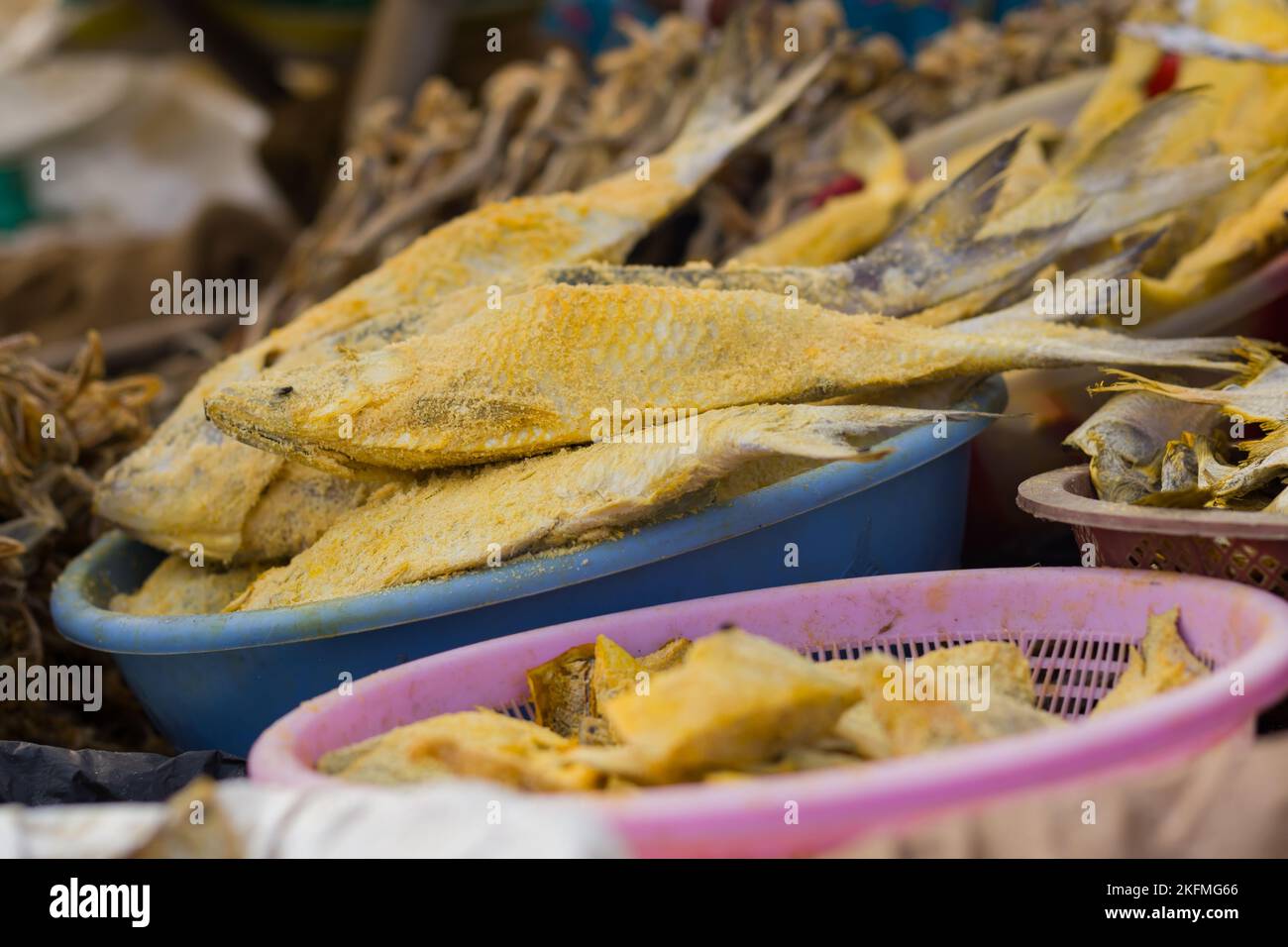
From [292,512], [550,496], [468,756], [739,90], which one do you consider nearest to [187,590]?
[292,512]

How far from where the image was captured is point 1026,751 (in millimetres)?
902

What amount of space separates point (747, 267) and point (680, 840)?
4.45ft

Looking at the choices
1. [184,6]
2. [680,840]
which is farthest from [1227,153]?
[184,6]

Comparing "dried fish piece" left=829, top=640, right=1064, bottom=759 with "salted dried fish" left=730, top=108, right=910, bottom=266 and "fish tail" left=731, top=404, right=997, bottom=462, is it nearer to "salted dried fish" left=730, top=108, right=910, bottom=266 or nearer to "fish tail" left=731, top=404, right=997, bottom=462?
"fish tail" left=731, top=404, right=997, bottom=462

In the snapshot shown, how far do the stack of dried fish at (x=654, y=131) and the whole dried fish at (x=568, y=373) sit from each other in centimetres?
143

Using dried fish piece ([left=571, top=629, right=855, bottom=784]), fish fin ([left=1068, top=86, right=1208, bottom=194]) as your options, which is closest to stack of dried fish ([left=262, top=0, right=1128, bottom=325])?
fish fin ([left=1068, top=86, right=1208, bottom=194])

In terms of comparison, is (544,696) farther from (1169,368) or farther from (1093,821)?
(1169,368)

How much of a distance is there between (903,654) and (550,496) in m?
0.48

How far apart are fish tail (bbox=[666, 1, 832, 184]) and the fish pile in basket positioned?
0.40ft

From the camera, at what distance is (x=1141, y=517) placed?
4.40ft

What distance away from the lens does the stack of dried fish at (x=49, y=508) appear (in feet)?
6.89

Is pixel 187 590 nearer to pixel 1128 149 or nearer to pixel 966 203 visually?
pixel 966 203

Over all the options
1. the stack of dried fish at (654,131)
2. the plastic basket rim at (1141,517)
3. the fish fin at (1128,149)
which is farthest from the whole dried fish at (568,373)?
the stack of dried fish at (654,131)

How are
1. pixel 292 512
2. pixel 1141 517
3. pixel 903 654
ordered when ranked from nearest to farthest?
pixel 1141 517
pixel 903 654
pixel 292 512
